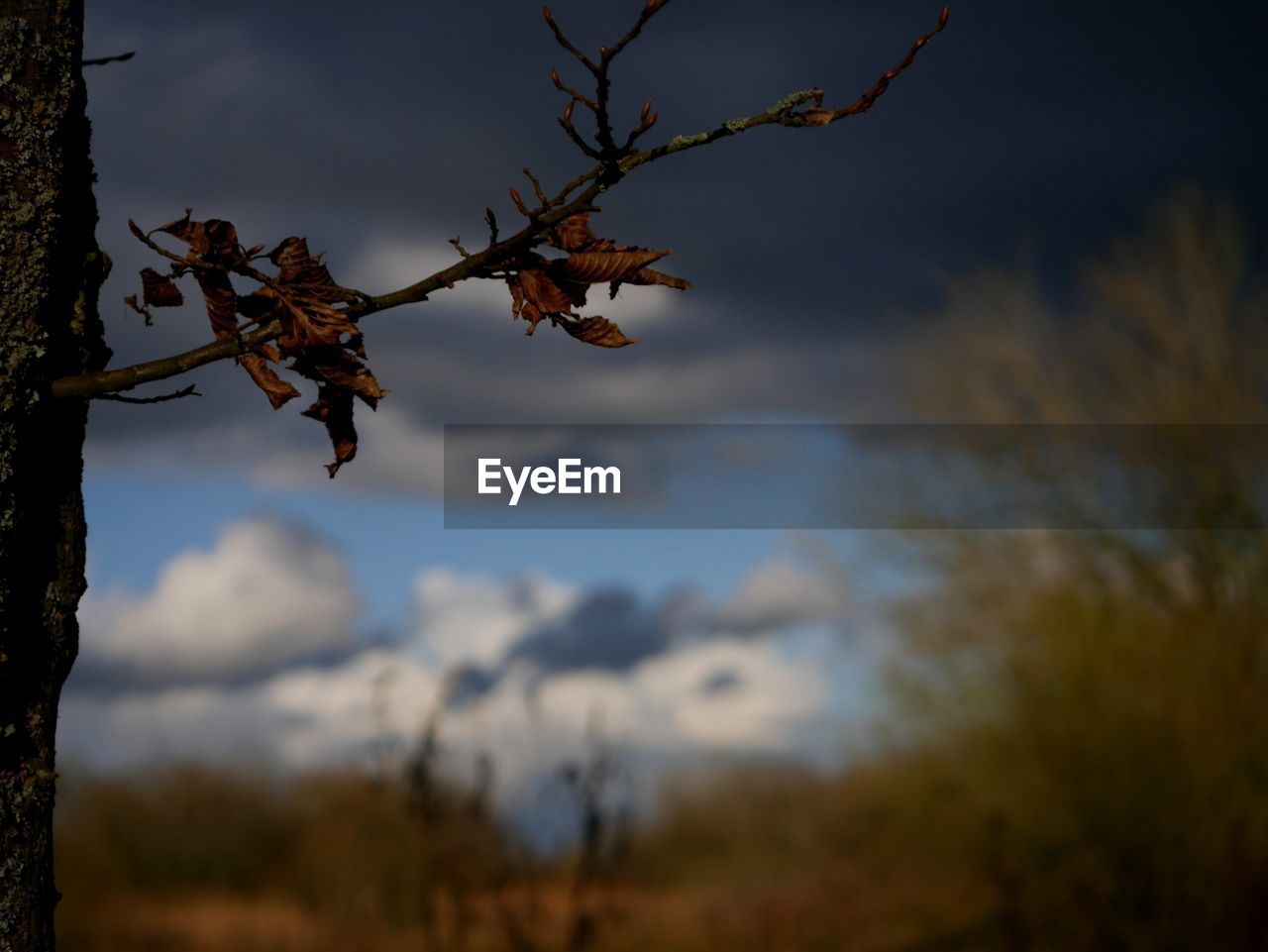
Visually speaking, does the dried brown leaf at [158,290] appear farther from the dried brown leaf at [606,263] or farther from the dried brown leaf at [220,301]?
the dried brown leaf at [606,263]

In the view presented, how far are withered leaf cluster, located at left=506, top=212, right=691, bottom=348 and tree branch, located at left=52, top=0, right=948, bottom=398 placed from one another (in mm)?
39

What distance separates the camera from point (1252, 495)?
1038cm

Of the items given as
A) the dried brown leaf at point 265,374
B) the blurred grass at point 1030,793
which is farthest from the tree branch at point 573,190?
the blurred grass at point 1030,793

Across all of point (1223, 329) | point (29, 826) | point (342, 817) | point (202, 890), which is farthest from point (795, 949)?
point (29, 826)

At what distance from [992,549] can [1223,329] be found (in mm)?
2883

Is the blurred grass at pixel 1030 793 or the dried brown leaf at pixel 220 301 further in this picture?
the blurred grass at pixel 1030 793

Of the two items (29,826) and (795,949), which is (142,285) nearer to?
(29,826)

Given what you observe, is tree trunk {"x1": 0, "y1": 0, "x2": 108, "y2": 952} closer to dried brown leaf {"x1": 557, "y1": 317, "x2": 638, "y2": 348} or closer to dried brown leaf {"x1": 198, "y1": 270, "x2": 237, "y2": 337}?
dried brown leaf {"x1": 198, "y1": 270, "x2": 237, "y2": 337}

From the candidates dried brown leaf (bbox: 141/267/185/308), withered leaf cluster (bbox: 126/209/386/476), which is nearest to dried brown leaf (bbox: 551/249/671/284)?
withered leaf cluster (bbox: 126/209/386/476)

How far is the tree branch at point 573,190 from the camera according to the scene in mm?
1683

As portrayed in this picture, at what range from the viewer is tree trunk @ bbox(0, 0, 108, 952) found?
184 cm

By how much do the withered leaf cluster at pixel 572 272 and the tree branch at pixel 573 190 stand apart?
0.04 m

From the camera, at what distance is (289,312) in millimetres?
1804

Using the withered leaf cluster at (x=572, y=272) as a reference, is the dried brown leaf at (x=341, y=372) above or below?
below
